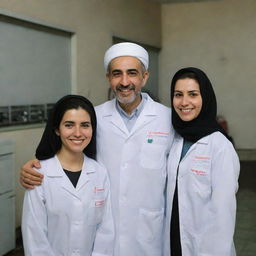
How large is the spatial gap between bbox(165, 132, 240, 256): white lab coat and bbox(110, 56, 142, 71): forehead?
18.1 inches

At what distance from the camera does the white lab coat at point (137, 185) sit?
1746 mm

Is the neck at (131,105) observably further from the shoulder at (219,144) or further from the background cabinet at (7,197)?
the background cabinet at (7,197)

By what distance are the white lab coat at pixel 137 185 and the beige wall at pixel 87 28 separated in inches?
73.1

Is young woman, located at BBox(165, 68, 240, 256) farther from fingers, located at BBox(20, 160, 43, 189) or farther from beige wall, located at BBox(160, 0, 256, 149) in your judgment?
beige wall, located at BBox(160, 0, 256, 149)

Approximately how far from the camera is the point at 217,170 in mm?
1584

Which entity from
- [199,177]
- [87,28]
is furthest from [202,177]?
[87,28]

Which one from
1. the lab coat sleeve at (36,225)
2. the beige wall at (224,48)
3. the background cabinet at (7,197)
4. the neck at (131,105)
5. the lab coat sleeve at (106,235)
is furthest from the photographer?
the beige wall at (224,48)

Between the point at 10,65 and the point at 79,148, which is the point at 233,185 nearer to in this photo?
the point at 79,148

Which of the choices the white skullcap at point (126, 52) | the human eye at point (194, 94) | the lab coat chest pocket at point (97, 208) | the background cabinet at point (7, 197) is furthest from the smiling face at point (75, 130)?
the background cabinet at point (7, 197)

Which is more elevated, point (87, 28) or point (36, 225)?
point (87, 28)

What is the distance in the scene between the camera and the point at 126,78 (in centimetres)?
174

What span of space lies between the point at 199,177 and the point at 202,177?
0.04 feet

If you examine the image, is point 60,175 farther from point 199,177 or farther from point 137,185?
point 199,177

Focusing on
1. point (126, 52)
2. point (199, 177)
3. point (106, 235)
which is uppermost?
point (126, 52)
